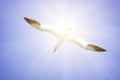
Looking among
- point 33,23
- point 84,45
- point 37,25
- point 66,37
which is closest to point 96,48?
point 84,45

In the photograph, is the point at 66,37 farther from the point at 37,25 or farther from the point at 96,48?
the point at 96,48

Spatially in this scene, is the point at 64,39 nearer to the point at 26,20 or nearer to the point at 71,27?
the point at 71,27

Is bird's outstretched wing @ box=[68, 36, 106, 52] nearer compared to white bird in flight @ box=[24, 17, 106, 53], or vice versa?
bird's outstretched wing @ box=[68, 36, 106, 52]

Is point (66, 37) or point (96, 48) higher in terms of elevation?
point (66, 37)

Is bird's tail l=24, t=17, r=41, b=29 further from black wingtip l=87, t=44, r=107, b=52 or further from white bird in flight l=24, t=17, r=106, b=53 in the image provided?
black wingtip l=87, t=44, r=107, b=52

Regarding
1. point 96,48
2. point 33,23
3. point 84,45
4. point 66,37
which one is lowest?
point 33,23

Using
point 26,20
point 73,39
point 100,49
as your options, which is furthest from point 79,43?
point 26,20

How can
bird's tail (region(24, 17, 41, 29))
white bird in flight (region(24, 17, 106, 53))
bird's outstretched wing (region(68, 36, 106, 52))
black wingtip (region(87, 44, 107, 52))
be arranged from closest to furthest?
black wingtip (region(87, 44, 107, 52)) < bird's outstretched wing (region(68, 36, 106, 52)) < white bird in flight (region(24, 17, 106, 53)) < bird's tail (region(24, 17, 41, 29))

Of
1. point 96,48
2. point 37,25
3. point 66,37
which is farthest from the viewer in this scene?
point 66,37

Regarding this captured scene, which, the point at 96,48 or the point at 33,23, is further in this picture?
the point at 33,23

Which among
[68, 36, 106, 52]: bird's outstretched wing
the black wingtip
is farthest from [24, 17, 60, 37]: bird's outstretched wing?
the black wingtip

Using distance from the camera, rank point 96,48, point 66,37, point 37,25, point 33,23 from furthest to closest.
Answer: point 66,37
point 37,25
point 33,23
point 96,48

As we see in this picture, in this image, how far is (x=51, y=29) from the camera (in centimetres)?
2292

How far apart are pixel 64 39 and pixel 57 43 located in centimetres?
123
